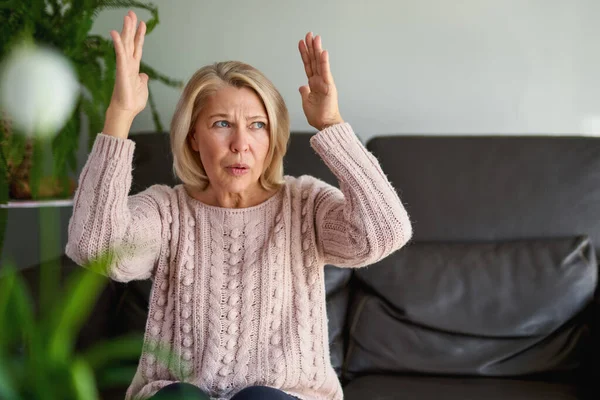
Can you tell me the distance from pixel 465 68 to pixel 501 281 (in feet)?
2.59

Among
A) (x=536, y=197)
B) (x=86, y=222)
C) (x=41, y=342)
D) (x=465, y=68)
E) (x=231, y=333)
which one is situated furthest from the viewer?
(x=465, y=68)

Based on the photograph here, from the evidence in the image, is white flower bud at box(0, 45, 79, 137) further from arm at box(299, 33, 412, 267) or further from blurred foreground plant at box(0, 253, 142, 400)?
blurred foreground plant at box(0, 253, 142, 400)

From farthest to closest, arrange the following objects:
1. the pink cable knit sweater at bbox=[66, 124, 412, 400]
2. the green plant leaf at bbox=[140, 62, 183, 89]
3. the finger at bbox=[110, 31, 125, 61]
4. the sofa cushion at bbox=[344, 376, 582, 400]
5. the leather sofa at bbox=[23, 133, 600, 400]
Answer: the green plant leaf at bbox=[140, 62, 183, 89], the leather sofa at bbox=[23, 133, 600, 400], the sofa cushion at bbox=[344, 376, 582, 400], the pink cable knit sweater at bbox=[66, 124, 412, 400], the finger at bbox=[110, 31, 125, 61]

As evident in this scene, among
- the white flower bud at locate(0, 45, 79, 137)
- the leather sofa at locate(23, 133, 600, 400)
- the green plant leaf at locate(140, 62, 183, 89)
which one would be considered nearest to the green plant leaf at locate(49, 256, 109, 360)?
the leather sofa at locate(23, 133, 600, 400)

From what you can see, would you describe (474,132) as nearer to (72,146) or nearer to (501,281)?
(501,281)

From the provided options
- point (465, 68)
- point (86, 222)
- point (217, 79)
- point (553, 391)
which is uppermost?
point (465, 68)

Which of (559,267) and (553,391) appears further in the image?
(559,267)

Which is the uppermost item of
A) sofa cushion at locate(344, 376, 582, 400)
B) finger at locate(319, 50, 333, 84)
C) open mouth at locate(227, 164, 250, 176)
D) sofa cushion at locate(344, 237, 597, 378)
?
finger at locate(319, 50, 333, 84)

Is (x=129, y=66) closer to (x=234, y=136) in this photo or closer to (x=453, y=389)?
(x=234, y=136)

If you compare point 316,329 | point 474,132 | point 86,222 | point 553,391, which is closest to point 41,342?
point 86,222

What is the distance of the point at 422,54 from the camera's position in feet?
7.22

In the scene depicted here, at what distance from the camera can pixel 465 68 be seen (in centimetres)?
219

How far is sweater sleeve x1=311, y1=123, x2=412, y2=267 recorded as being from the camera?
3.97ft

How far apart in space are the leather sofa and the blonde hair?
51 centimetres
